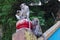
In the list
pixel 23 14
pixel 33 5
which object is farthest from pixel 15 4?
pixel 23 14

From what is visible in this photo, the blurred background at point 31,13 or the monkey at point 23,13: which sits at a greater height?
the monkey at point 23,13

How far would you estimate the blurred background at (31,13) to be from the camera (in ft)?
16.9

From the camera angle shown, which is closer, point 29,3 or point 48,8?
point 29,3

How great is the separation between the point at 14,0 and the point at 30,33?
3556 mm

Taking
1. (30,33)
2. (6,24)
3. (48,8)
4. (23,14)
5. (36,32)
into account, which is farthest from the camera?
(48,8)

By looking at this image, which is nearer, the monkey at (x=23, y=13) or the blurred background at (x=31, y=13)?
the monkey at (x=23, y=13)

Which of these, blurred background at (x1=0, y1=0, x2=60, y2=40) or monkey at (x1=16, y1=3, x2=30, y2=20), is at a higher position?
monkey at (x1=16, y1=3, x2=30, y2=20)

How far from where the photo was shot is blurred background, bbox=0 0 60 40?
5.16 meters

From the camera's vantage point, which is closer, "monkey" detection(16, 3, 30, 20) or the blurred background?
"monkey" detection(16, 3, 30, 20)

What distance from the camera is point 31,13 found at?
5.29 metres

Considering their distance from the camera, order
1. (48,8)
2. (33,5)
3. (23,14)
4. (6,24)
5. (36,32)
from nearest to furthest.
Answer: (36,32) < (23,14) < (6,24) < (33,5) < (48,8)

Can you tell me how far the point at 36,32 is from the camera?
204cm

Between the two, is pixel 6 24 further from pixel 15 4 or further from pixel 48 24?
pixel 48 24

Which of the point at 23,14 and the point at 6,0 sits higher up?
the point at 23,14
